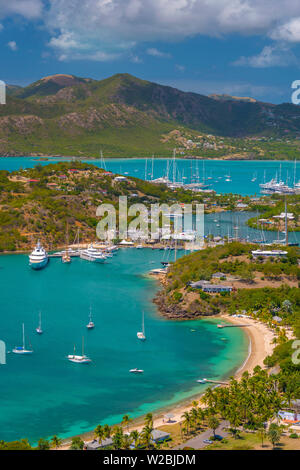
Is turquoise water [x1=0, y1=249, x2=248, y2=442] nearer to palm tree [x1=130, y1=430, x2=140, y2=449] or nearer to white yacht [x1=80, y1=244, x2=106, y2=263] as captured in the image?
palm tree [x1=130, y1=430, x2=140, y2=449]

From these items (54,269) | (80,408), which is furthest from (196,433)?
(54,269)

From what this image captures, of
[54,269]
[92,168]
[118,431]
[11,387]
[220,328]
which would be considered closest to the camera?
[118,431]

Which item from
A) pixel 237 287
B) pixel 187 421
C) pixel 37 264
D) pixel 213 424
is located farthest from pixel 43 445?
pixel 37 264

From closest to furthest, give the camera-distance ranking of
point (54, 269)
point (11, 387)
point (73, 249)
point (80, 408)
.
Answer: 1. point (80, 408)
2. point (11, 387)
3. point (54, 269)
4. point (73, 249)

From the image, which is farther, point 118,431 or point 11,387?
point 11,387

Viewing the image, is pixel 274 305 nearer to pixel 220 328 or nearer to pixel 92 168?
pixel 220 328

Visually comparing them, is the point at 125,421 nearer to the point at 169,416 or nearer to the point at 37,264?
the point at 169,416
